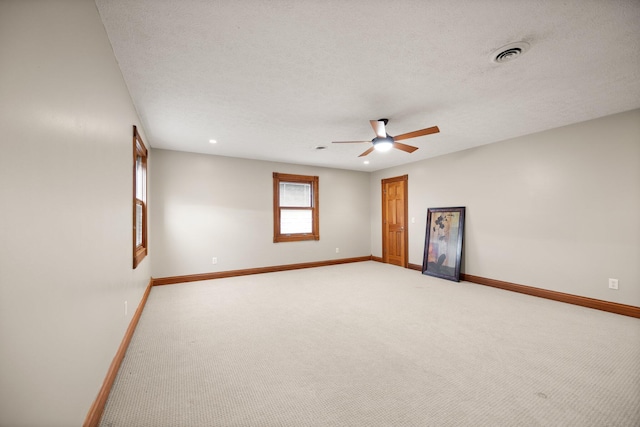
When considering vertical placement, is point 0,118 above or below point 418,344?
above

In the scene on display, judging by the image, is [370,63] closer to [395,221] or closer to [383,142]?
[383,142]

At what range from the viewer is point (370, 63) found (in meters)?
2.25

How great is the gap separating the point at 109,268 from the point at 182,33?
67.6 inches

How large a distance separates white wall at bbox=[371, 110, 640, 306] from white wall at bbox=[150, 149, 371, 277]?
3.13m

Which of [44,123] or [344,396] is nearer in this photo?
[44,123]

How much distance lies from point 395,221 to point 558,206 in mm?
3162

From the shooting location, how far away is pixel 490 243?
4742 millimetres

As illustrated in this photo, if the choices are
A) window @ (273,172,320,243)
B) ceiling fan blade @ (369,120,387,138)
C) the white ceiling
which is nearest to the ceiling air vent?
the white ceiling

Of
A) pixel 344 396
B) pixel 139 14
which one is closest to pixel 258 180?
pixel 139 14

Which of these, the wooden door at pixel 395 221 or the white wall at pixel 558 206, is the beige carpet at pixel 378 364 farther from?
the wooden door at pixel 395 221

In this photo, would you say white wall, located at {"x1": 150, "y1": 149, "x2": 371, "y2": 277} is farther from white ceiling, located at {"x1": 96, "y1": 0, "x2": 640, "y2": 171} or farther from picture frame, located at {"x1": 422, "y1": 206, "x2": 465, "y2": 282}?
picture frame, located at {"x1": 422, "y1": 206, "x2": 465, "y2": 282}

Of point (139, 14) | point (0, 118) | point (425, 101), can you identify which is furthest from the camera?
point (425, 101)

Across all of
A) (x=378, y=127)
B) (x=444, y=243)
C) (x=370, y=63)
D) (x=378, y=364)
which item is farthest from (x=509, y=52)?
(x=444, y=243)

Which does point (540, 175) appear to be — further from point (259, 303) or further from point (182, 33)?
point (182, 33)
